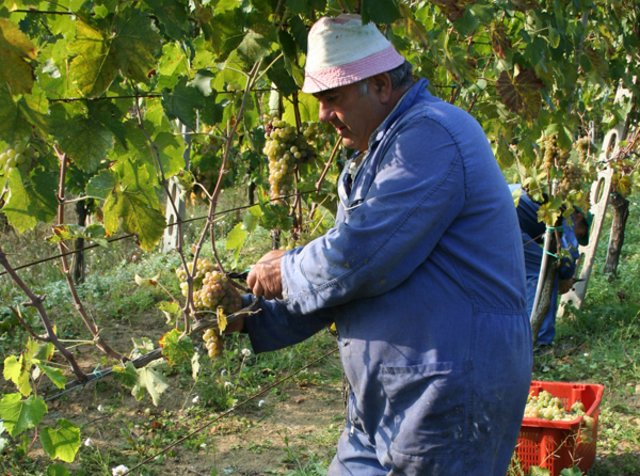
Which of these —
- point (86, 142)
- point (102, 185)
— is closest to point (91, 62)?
point (86, 142)

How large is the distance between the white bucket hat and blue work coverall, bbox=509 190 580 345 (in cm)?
366

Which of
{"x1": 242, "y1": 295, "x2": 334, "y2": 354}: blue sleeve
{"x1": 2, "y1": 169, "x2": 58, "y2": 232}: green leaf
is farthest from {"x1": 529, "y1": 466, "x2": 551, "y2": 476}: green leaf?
{"x1": 2, "y1": 169, "x2": 58, "y2": 232}: green leaf

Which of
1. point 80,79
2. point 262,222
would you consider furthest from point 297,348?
point 80,79

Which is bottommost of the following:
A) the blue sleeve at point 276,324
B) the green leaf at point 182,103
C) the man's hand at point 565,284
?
the man's hand at point 565,284

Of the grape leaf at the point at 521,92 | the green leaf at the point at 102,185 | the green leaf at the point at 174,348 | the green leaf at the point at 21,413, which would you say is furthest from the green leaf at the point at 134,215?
the grape leaf at the point at 521,92

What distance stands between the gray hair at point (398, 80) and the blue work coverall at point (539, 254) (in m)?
3.55

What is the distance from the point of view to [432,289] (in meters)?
1.57

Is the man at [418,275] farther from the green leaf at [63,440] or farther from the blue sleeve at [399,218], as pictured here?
the green leaf at [63,440]

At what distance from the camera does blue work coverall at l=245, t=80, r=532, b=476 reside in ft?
4.94

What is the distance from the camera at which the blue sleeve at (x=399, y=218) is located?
4.88 feet

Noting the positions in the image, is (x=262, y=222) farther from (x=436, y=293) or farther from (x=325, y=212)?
(x=436, y=293)

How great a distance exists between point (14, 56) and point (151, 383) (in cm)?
91

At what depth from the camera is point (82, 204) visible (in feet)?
18.6

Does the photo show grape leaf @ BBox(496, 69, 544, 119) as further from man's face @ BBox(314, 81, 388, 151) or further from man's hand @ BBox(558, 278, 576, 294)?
man's hand @ BBox(558, 278, 576, 294)
